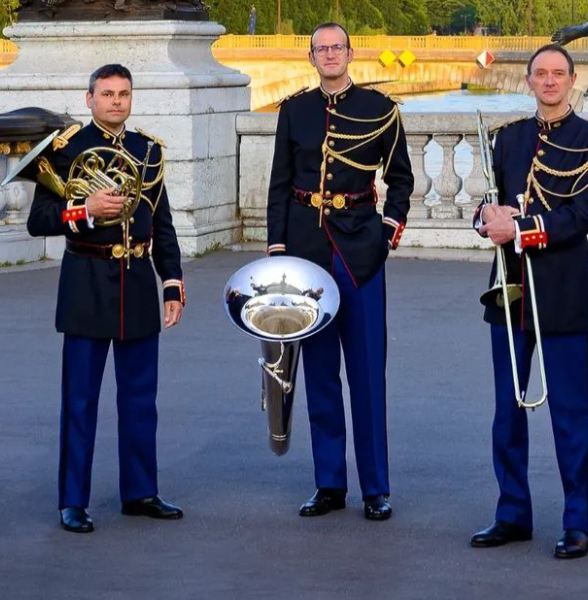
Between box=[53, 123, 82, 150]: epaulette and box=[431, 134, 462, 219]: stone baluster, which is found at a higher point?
box=[53, 123, 82, 150]: epaulette

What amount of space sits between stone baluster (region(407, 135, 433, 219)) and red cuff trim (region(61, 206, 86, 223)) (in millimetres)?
6799

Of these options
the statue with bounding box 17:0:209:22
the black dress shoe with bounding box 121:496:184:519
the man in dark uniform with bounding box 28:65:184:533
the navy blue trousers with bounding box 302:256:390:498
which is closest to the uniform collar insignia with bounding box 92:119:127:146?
the man in dark uniform with bounding box 28:65:184:533

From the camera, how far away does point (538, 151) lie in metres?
6.29

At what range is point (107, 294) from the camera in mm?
6676

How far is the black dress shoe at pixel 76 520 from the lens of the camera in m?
6.58

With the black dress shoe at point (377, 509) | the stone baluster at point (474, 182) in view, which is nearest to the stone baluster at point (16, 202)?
the stone baluster at point (474, 182)

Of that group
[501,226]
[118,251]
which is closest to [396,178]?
[501,226]

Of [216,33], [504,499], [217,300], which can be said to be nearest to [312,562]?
[504,499]

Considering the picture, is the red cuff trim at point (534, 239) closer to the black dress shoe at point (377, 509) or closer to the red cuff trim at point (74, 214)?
the black dress shoe at point (377, 509)

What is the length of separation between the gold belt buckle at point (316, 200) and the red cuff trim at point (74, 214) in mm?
852

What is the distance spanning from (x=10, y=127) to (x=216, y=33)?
191 centimetres

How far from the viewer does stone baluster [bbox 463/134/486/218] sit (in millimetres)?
12977

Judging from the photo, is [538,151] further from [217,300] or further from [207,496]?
[217,300]

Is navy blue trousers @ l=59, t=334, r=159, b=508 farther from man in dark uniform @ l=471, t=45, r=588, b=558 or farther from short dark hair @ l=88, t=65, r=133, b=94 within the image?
man in dark uniform @ l=471, t=45, r=588, b=558
